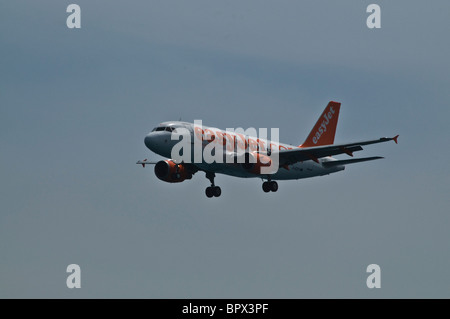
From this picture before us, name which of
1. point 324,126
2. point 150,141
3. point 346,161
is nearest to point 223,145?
point 150,141

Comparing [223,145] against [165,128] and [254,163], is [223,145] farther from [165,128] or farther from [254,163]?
[165,128]

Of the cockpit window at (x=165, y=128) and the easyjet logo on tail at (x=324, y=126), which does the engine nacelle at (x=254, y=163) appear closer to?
the cockpit window at (x=165, y=128)

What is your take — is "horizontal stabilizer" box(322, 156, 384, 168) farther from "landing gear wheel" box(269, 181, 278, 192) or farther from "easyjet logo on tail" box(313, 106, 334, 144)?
"landing gear wheel" box(269, 181, 278, 192)

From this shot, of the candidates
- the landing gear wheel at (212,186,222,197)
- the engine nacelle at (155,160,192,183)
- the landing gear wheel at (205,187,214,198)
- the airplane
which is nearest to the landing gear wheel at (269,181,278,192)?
the airplane

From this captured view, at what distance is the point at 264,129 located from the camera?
69625 mm

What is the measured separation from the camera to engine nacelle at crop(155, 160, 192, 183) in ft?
225

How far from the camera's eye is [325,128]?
79812 millimetres

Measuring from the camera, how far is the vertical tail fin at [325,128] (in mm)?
78125

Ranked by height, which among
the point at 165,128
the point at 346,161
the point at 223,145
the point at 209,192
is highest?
the point at 165,128

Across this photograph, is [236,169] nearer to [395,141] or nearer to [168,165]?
[168,165]

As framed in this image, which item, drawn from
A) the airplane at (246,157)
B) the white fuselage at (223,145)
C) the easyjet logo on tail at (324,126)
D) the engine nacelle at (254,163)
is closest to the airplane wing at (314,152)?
the airplane at (246,157)

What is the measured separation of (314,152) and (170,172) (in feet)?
42.3

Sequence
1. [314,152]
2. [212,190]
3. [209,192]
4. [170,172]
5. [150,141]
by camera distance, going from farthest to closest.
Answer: [209,192]
[212,190]
[170,172]
[314,152]
[150,141]

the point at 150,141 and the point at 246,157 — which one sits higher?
the point at 150,141
